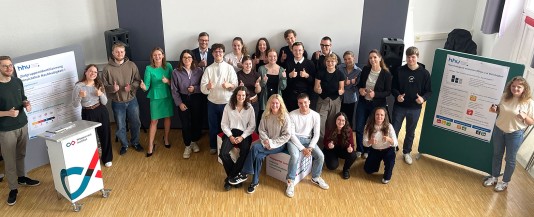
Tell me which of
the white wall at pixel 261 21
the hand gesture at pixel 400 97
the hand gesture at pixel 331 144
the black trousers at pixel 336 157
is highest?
the white wall at pixel 261 21

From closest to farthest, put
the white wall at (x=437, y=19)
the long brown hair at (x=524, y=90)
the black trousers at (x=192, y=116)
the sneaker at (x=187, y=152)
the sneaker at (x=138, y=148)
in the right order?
the long brown hair at (x=524, y=90), the black trousers at (x=192, y=116), the sneaker at (x=187, y=152), the sneaker at (x=138, y=148), the white wall at (x=437, y=19)

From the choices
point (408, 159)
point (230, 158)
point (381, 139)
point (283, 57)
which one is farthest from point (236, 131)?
point (408, 159)

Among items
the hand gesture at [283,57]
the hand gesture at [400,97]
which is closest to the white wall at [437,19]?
the hand gesture at [400,97]

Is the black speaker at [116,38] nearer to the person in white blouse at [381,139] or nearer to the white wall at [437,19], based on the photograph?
the person in white blouse at [381,139]

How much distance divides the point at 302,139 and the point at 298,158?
223mm

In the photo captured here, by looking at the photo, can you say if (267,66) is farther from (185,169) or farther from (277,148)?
(185,169)

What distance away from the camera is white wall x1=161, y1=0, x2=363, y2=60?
231 inches

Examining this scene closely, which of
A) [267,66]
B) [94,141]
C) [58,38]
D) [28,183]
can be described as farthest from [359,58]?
[28,183]

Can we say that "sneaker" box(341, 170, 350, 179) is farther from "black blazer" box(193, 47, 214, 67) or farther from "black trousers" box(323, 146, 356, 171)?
"black blazer" box(193, 47, 214, 67)

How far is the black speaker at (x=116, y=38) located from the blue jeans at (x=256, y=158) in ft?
6.93

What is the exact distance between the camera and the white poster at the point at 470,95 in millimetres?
4922

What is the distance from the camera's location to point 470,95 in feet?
16.8

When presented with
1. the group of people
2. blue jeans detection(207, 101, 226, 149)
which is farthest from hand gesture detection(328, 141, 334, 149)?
blue jeans detection(207, 101, 226, 149)

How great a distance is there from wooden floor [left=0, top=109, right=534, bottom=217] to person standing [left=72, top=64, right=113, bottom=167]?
61cm
